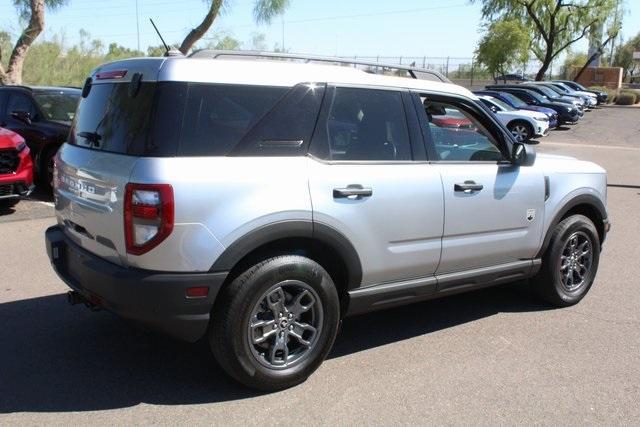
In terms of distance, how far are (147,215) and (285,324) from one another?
3.43 ft

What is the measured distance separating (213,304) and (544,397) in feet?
6.57

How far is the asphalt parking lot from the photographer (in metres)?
3.43

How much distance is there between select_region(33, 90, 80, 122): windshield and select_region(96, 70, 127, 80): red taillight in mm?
6451

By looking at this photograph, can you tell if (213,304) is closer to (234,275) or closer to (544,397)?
(234,275)

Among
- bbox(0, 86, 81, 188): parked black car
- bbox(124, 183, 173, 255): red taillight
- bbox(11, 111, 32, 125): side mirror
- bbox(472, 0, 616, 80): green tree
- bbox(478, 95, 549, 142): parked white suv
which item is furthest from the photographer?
bbox(472, 0, 616, 80): green tree

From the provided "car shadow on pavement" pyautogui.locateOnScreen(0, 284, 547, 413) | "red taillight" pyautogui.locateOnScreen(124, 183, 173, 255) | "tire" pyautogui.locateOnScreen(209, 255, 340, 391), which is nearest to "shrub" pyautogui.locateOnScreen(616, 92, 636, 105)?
"car shadow on pavement" pyautogui.locateOnScreen(0, 284, 547, 413)

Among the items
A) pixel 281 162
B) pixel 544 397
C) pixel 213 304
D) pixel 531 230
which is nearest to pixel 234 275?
pixel 213 304

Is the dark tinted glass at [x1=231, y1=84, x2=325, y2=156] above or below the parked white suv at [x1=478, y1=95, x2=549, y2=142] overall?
above

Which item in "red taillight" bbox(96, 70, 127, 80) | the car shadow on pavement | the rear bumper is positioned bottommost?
the car shadow on pavement

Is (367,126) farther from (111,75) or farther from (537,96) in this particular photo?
(537,96)

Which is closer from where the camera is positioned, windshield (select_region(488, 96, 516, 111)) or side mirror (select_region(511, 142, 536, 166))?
side mirror (select_region(511, 142, 536, 166))

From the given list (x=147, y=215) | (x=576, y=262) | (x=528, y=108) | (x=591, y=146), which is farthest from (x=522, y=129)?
(x=147, y=215)

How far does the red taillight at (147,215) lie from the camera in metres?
3.16

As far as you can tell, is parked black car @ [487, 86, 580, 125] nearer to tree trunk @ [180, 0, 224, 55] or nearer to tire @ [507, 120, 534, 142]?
tire @ [507, 120, 534, 142]
